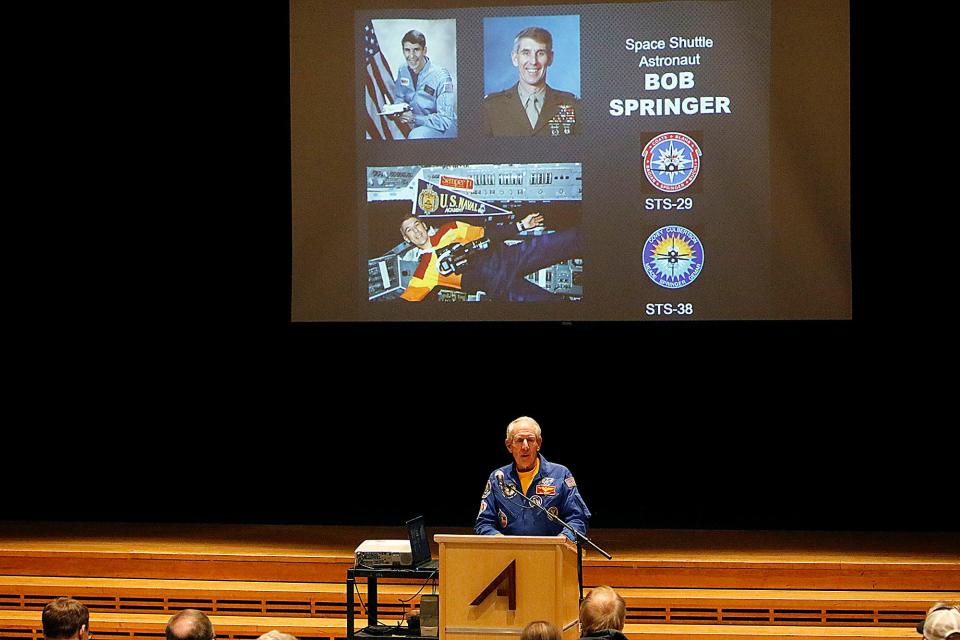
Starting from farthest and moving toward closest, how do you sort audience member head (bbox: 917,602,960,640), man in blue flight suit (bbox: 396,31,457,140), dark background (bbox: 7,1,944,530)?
dark background (bbox: 7,1,944,530), man in blue flight suit (bbox: 396,31,457,140), audience member head (bbox: 917,602,960,640)

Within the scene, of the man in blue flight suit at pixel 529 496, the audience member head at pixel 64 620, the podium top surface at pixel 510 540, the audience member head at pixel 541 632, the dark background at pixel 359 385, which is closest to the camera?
the audience member head at pixel 541 632

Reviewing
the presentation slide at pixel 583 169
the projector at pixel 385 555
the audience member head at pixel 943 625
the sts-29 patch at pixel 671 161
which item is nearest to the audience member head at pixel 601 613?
the audience member head at pixel 943 625

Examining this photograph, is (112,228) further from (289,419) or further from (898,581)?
(898,581)

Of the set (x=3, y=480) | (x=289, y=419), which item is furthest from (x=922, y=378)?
(x=3, y=480)

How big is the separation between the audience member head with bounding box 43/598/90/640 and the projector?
1261 millimetres

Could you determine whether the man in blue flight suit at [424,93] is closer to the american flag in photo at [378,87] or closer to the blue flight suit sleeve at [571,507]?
the american flag in photo at [378,87]

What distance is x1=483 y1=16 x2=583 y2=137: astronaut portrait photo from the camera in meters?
7.41

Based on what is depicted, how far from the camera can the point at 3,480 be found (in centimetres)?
845

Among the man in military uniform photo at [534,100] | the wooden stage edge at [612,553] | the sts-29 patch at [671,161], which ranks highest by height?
the man in military uniform photo at [534,100]

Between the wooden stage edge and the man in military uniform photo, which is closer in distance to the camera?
the wooden stage edge

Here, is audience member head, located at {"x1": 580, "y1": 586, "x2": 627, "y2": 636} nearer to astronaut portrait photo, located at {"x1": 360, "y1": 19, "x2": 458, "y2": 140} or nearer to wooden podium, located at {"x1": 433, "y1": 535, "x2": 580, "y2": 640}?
wooden podium, located at {"x1": 433, "y1": 535, "x2": 580, "y2": 640}

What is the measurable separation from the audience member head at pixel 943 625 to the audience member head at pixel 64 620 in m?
2.48

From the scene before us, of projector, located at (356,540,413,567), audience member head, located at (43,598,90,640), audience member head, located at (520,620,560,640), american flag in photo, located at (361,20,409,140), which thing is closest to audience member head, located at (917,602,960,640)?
audience member head, located at (520,620,560,640)

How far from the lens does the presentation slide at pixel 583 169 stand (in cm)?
727
